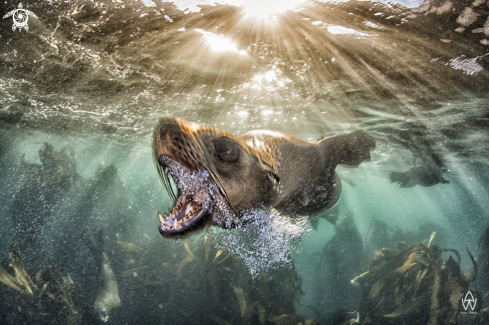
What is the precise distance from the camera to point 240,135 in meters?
4.66

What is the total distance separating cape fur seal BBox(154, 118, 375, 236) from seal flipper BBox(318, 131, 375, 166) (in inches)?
0.4

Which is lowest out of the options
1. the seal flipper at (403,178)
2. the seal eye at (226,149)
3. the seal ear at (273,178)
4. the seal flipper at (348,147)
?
the seal flipper at (403,178)

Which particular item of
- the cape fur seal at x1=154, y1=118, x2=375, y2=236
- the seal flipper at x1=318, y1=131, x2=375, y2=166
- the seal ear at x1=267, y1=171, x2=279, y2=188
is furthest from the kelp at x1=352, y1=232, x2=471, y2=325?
the seal ear at x1=267, y1=171, x2=279, y2=188

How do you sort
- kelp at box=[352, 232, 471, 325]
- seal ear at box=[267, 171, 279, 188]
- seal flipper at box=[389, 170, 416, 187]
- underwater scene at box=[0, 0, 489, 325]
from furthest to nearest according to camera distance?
1. seal flipper at box=[389, 170, 416, 187]
2. kelp at box=[352, 232, 471, 325]
3. underwater scene at box=[0, 0, 489, 325]
4. seal ear at box=[267, 171, 279, 188]

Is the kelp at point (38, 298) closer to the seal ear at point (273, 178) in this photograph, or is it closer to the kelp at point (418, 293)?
the seal ear at point (273, 178)

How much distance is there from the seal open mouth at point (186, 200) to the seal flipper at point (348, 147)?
5.27 ft

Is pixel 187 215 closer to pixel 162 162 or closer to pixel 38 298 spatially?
pixel 162 162

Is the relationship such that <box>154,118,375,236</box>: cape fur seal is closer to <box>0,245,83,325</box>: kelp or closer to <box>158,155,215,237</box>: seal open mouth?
<box>158,155,215,237</box>: seal open mouth

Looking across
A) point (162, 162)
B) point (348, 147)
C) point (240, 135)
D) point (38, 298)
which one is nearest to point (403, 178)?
point (240, 135)

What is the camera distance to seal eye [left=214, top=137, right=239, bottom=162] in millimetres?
1755

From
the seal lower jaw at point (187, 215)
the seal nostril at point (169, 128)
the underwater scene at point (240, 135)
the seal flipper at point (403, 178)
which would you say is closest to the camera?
the seal nostril at point (169, 128)

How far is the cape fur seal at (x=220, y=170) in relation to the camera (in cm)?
158

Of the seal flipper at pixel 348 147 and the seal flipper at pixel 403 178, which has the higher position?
the seal flipper at pixel 348 147

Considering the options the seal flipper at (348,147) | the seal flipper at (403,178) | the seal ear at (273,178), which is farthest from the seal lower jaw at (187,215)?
the seal flipper at (403,178)
